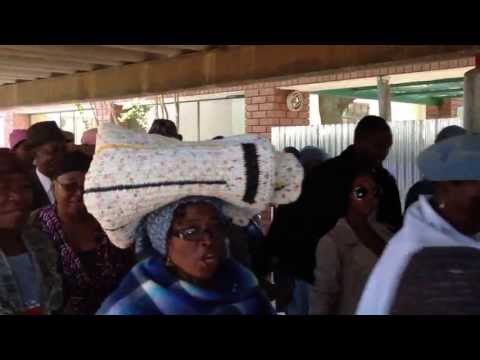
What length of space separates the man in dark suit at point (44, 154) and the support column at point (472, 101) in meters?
2.34

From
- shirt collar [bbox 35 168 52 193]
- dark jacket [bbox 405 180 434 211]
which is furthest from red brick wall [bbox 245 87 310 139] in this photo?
shirt collar [bbox 35 168 52 193]

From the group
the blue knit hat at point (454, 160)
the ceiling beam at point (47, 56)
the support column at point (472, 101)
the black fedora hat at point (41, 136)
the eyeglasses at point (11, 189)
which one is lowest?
the eyeglasses at point (11, 189)

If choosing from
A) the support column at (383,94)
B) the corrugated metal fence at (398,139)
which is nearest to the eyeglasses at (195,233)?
the corrugated metal fence at (398,139)

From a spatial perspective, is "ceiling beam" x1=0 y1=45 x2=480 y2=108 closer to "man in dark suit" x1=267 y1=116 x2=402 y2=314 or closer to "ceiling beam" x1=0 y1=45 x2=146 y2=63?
"ceiling beam" x1=0 y1=45 x2=146 y2=63

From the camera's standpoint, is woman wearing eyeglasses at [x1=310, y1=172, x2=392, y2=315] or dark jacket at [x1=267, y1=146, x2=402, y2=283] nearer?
woman wearing eyeglasses at [x1=310, y1=172, x2=392, y2=315]

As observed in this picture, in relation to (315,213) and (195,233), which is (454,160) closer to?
(195,233)

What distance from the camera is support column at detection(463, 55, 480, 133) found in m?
3.34

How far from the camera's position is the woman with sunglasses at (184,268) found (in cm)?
195

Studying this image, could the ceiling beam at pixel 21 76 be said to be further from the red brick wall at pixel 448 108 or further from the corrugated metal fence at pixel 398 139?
the red brick wall at pixel 448 108

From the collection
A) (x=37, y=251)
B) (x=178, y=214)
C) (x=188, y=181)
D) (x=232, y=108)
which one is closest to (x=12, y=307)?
(x=37, y=251)

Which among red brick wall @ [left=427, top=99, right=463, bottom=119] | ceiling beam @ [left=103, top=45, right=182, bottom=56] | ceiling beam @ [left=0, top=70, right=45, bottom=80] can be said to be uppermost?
ceiling beam @ [left=103, top=45, right=182, bottom=56]
